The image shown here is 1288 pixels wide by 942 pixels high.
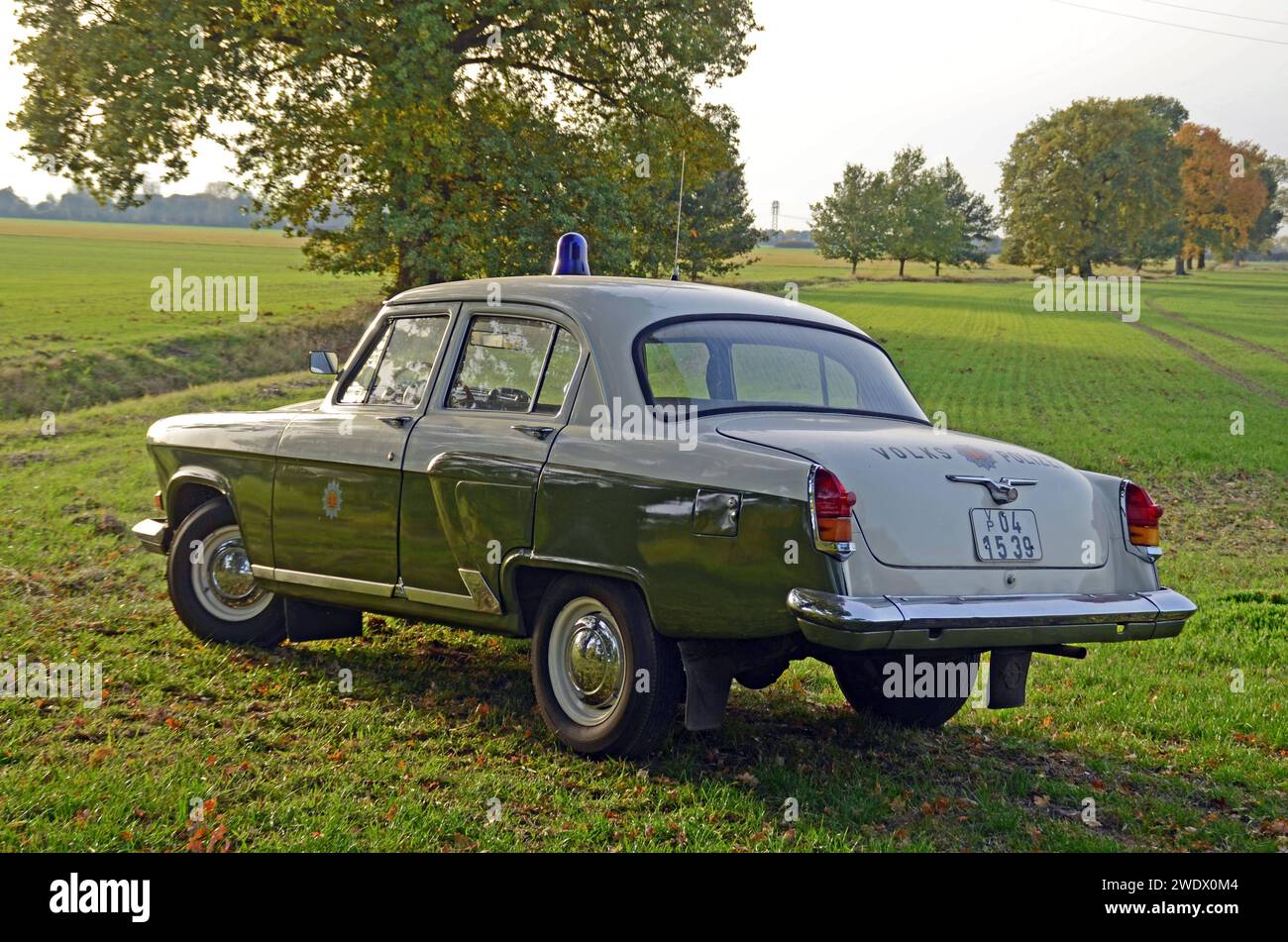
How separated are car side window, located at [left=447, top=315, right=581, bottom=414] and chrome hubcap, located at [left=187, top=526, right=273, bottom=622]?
1.91 m

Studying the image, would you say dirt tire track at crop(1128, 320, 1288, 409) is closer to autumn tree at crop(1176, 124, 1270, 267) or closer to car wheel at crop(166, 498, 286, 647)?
car wheel at crop(166, 498, 286, 647)

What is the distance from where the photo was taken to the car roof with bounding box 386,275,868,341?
5.77 m

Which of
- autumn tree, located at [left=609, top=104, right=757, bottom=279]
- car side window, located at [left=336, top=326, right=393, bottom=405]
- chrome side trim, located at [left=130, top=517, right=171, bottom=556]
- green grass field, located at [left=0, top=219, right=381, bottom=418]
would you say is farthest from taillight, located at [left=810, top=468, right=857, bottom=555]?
green grass field, located at [left=0, top=219, right=381, bottom=418]

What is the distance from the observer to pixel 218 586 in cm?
749

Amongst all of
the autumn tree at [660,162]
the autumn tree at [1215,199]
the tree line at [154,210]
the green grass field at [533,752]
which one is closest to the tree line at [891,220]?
the autumn tree at [1215,199]

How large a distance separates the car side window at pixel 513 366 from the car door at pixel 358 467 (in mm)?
228

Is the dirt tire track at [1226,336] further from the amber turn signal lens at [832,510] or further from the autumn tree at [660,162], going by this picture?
the amber turn signal lens at [832,510]

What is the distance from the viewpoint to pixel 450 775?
208 inches

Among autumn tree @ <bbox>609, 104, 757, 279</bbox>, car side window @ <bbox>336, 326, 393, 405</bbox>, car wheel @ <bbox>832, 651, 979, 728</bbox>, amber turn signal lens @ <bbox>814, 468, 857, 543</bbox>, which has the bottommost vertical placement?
car wheel @ <bbox>832, 651, 979, 728</bbox>

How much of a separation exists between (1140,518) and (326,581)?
3827mm

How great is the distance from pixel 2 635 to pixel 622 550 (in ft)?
14.7

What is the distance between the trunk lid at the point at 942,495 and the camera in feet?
15.9

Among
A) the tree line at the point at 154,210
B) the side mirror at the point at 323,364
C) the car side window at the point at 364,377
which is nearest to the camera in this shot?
the car side window at the point at 364,377

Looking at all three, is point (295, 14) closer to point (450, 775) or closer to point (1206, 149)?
point (450, 775)
